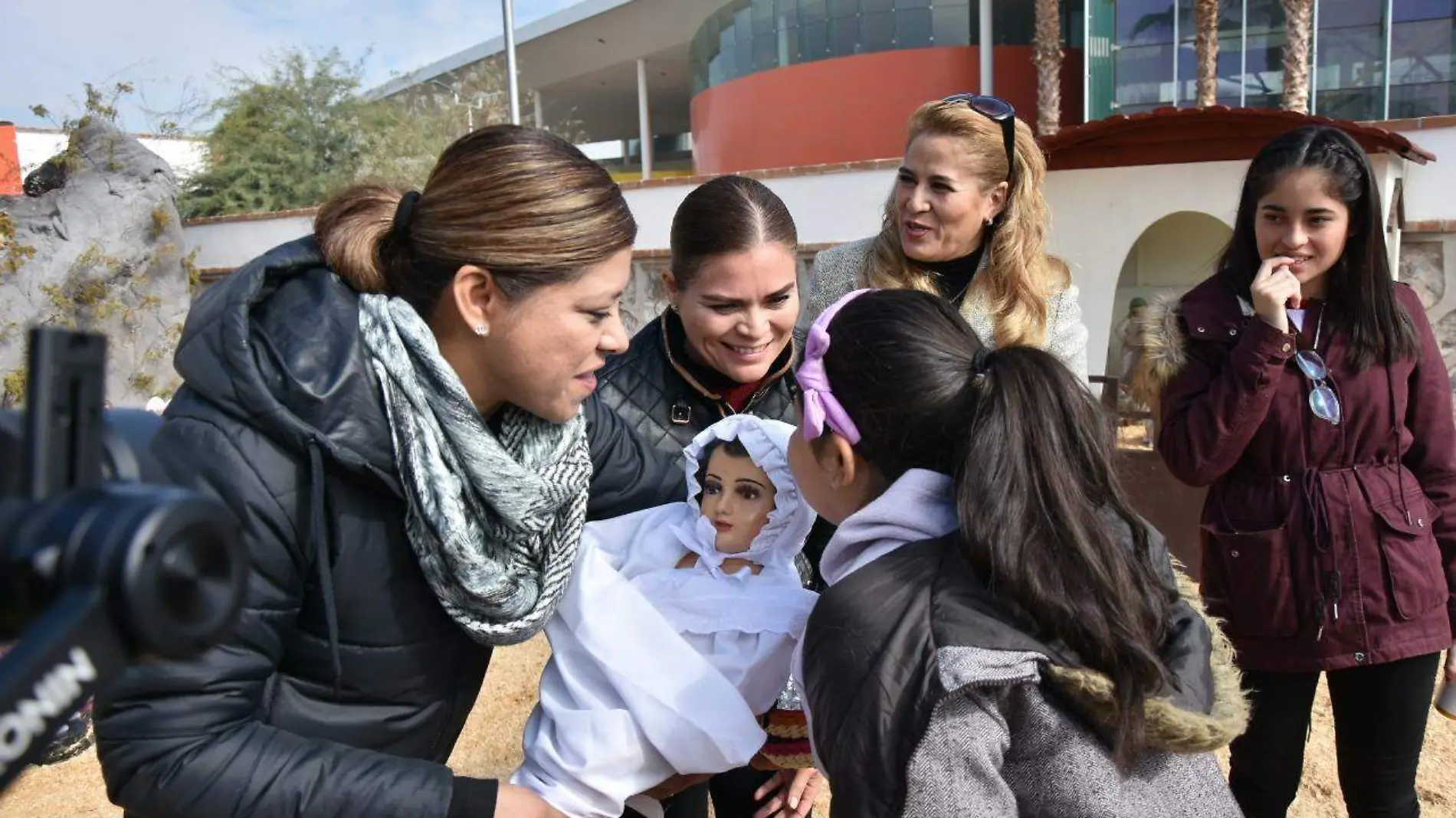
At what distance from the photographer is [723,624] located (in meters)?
1.95

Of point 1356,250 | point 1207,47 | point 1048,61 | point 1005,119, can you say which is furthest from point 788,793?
point 1048,61

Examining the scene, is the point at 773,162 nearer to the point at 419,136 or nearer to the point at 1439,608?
the point at 419,136

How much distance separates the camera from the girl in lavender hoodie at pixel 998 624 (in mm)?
1356

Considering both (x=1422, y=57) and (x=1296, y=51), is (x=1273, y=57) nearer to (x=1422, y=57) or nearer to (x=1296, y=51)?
(x=1296, y=51)

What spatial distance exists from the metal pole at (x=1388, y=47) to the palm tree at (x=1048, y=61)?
3808 mm

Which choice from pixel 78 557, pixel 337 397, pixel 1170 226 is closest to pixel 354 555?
pixel 337 397

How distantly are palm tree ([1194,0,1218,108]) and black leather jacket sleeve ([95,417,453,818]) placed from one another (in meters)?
13.5

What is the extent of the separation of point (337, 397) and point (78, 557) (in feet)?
2.95

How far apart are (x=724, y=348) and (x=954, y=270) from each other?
794 millimetres

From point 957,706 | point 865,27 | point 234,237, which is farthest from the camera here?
point 865,27

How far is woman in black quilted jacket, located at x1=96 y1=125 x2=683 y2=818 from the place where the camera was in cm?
139

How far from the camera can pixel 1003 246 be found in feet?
8.97

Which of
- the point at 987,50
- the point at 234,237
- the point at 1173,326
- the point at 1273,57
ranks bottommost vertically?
the point at 1173,326

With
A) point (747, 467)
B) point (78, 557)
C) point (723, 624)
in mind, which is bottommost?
point (723, 624)
